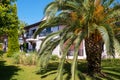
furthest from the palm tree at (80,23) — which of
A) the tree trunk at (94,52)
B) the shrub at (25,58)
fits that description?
the shrub at (25,58)

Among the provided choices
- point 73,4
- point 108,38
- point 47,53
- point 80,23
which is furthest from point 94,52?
point 73,4

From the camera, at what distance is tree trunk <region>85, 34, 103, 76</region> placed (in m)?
18.8

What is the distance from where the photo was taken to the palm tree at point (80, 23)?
17.5m

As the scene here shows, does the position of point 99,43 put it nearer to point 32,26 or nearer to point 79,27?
point 79,27

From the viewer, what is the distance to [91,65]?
19109mm

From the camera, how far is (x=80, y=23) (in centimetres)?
1788

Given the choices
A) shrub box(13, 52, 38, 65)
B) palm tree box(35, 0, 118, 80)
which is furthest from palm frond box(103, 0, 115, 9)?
shrub box(13, 52, 38, 65)

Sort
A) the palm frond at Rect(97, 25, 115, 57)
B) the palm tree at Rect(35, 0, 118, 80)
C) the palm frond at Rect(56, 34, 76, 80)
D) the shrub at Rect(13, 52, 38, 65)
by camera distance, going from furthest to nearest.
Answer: the shrub at Rect(13, 52, 38, 65), the palm tree at Rect(35, 0, 118, 80), the palm frond at Rect(56, 34, 76, 80), the palm frond at Rect(97, 25, 115, 57)

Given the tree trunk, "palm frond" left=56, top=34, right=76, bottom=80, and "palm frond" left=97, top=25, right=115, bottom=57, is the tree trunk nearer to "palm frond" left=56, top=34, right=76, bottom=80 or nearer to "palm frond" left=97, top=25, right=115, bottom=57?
"palm frond" left=56, top=34, right=76, bottom=80

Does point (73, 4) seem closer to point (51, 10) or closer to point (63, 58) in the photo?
point (51, 10)

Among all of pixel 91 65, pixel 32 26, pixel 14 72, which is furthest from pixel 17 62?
pixel 32 26

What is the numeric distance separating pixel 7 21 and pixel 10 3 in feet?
5.65

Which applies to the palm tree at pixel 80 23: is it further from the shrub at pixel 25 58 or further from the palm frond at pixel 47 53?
the shrub at pixel 25 58

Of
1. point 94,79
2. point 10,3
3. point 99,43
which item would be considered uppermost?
point 10,3
